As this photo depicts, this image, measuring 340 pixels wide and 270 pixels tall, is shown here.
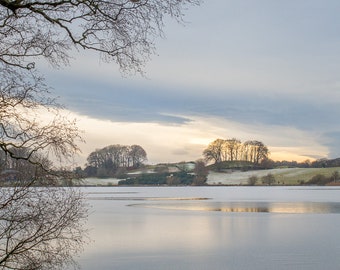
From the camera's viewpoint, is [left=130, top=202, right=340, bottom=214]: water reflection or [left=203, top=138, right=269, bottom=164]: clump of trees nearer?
[left=130, top=202, right=340, bottom=214]: water reflection

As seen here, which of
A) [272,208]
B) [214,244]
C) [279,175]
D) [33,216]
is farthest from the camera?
[279,175]

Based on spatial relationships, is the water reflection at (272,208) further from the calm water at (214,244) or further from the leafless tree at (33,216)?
the leafless tree at (33,216)

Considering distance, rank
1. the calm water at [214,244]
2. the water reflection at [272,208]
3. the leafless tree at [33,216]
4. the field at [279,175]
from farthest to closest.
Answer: the field at [279,175]
the water reflection at [272,208]
the calm water at [214,244]
the leafless tree at [33,216]

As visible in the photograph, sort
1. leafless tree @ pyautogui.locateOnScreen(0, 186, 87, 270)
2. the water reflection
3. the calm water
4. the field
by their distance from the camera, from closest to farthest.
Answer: leafless tree @ pyautogui.locateOnScreen(0, 186, 87, 270) → the calm water → the water reflection → the field

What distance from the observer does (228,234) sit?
58.6 feet

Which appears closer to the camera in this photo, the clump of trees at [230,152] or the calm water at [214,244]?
the calm water at [214,244]

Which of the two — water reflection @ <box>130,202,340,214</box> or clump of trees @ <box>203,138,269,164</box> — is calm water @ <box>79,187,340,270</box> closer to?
water reflection @ <box>130,202,340,214</box>

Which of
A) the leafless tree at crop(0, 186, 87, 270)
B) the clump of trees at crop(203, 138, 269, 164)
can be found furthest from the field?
the leafless tree at crop(0, 186, 87, 270)

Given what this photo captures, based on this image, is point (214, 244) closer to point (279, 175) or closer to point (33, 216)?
point (33, 216)

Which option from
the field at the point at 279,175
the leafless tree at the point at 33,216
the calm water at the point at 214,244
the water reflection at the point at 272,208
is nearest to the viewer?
the leafless tree at the point at 33,216

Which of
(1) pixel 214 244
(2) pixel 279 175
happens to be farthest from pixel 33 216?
(2) pixel 279 175

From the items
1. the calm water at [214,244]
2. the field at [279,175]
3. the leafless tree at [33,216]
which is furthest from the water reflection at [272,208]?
the field at [279,175]

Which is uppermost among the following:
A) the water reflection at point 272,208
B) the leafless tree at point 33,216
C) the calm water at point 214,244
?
the leafless tree at point 33,216

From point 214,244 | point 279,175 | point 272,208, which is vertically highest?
point 279,175
